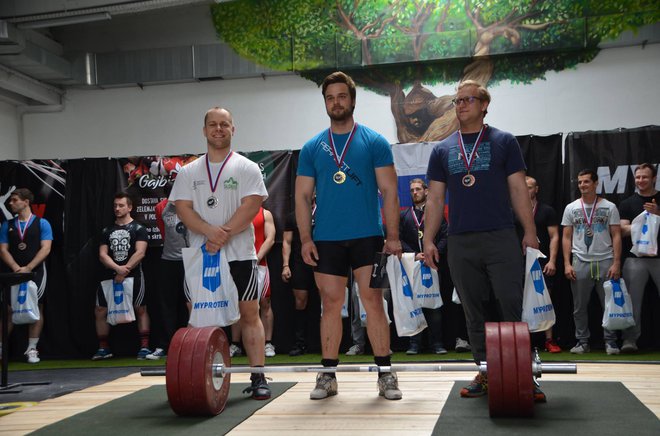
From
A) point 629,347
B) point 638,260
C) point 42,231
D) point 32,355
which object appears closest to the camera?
point 629,347

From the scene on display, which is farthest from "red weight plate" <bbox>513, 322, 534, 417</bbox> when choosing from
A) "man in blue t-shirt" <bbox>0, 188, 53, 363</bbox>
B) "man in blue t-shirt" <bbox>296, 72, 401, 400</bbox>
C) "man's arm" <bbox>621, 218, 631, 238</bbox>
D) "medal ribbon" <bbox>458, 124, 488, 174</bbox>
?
"man in blue t-shirt" <bbox>0, 188, 53, 363</bbox>

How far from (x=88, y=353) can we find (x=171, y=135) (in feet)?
10.9

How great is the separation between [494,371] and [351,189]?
3.84 ft

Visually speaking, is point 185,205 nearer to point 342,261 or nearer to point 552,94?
point 342,261

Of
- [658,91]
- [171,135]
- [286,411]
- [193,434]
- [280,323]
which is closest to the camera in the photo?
[193,434]

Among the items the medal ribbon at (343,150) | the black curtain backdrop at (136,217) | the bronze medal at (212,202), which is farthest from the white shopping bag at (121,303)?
the medal ribbon at (343,150)

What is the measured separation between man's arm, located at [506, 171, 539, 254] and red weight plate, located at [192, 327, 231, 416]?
159 centimetres

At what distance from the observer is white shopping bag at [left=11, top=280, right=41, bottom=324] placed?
21.7 ft

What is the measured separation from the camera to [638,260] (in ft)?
19.3

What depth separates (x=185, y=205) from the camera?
3605 mm

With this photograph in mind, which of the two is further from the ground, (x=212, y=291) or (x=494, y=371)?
(x=212, y=291)

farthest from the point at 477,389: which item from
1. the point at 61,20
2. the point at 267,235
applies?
the point at 61,20

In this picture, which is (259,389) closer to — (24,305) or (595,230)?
(595,230)

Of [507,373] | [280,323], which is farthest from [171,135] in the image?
[507,373]
